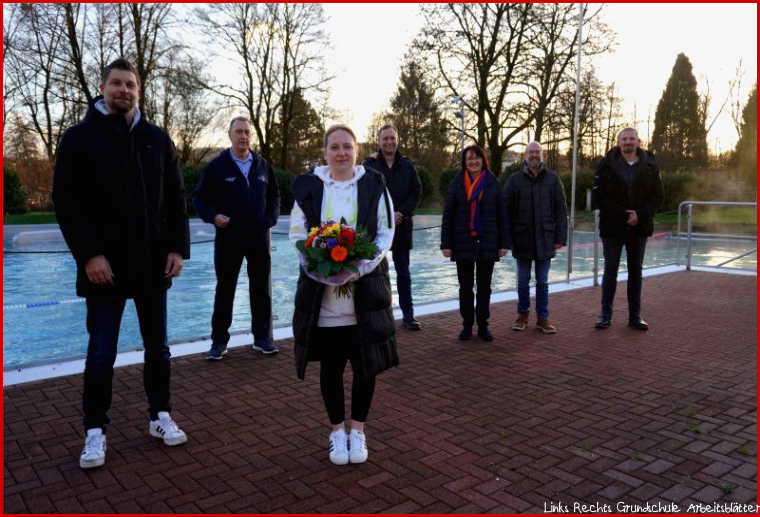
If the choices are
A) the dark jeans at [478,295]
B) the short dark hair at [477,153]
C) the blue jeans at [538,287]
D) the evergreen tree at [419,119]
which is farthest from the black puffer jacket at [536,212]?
the evergreen tree at [419,119]

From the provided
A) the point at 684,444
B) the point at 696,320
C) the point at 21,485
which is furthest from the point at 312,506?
the point at 696,320

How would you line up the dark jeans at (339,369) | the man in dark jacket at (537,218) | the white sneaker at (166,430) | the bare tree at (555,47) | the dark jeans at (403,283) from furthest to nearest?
the bare tree at (555,47)
the dark jeans at (403,283)
the man in dark jacket at (537,218)
the white sneaker at (166,430)
the dark jeans at (339,369)

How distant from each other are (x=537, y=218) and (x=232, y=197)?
3.00 metres

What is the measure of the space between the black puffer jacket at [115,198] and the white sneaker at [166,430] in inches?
30.6

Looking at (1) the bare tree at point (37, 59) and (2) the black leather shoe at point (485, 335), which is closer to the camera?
(2) the black leather shoe at point (485, 335)

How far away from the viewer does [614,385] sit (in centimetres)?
501

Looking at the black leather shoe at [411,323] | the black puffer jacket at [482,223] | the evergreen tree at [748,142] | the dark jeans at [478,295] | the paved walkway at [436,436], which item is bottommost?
the paved walkway at [436,436]

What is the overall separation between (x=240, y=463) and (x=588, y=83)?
25253 mm

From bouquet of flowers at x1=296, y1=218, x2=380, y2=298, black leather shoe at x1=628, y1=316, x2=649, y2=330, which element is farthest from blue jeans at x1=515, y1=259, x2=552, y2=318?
bouquet of flowers at x1=296, y1=218, x2=380, y2=298

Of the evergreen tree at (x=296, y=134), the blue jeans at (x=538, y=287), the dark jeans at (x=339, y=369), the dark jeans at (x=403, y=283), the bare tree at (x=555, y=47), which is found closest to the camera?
the dark jeans at (x=339, y=369)

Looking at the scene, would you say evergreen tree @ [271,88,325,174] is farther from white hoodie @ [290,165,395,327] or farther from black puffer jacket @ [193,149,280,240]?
white hoodie @ [290,165,395,327]

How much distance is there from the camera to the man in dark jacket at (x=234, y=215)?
573 centimetres

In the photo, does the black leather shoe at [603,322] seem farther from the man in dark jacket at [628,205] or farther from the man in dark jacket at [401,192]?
the man in dark jacket at [401,192]

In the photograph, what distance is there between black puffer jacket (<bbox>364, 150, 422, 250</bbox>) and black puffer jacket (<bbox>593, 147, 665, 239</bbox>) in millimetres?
1911
